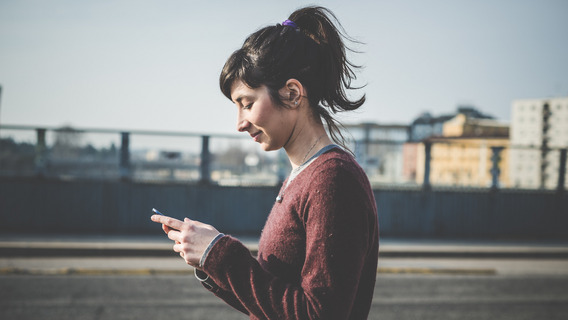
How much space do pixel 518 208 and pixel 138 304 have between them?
910 centimetres

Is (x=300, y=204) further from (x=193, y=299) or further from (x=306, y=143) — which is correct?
(x=193, y=299)

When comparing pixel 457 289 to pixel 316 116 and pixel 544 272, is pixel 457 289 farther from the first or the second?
pixel 316 116

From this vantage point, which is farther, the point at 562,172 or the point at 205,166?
the point at 562,172

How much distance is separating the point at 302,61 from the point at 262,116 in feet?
0.60

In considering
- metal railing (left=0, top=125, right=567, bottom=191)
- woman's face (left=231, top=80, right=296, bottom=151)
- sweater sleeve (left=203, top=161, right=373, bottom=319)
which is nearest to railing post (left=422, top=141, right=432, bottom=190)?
metal railing (left=0, top=125, right=567, bottom=191)

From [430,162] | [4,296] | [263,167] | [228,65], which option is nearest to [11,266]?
[4,296]

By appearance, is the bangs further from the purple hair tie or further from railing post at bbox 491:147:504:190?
railing post at bbox 491:147:504:190

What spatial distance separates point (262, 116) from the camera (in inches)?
51.4

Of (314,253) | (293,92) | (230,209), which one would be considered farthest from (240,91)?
(230,209)

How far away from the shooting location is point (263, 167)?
10219 millimetres

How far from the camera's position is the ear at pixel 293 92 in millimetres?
1277

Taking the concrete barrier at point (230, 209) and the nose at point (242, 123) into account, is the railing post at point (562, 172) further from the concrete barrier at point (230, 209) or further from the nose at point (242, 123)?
the nose at point (242, 123)

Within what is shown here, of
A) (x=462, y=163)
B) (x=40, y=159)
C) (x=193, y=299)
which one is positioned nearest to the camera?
(x=193, y=299)

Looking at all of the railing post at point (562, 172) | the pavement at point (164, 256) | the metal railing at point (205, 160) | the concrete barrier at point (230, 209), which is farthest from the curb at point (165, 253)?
the railing post at point (562, 172)
